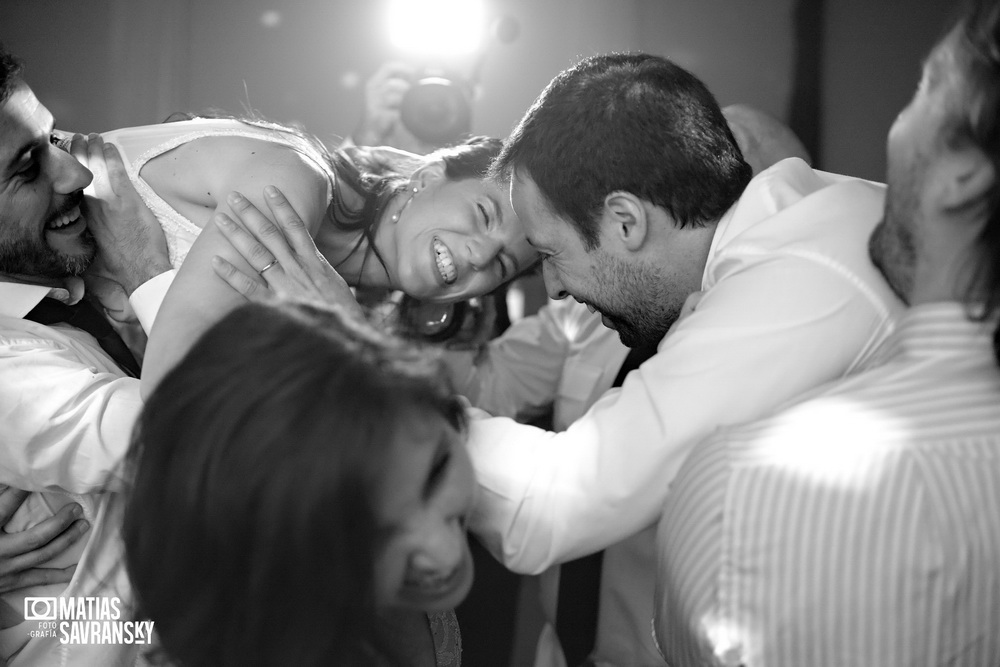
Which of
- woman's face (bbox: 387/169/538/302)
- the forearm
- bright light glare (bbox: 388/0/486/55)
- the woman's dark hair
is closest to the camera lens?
the woman's dark hair

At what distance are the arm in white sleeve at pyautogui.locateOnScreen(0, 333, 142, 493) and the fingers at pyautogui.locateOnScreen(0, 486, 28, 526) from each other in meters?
0.05

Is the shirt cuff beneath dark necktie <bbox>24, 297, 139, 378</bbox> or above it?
above

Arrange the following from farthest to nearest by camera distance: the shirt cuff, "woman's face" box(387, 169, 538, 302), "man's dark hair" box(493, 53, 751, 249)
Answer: "woman's face" box(387, 169, 538, 302) → the shirt cuff → "man's dark hair" box(493, 53, 751, 249)

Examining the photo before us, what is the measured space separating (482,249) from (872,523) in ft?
3.70

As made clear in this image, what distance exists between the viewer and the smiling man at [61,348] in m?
1.47

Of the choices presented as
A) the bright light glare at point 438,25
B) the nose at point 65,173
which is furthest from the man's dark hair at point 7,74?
the bright light glare at point 438,25

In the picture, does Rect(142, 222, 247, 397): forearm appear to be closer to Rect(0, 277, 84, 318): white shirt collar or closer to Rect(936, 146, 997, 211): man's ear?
Rect(0, 277, 84, 318): white shirt collar

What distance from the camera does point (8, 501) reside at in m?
1.57

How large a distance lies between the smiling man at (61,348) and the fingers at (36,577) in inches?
0.5

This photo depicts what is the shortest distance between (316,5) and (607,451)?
93.3 inches

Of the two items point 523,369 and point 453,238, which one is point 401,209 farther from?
point 523,369

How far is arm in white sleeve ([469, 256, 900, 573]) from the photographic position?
120 cm

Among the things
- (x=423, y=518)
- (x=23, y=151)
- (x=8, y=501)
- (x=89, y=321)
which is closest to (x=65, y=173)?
(x=23, y=151)

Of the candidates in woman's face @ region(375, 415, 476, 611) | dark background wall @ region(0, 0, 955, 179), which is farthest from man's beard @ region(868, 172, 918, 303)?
dark background wall @ region(0, 0, 955, 179)
